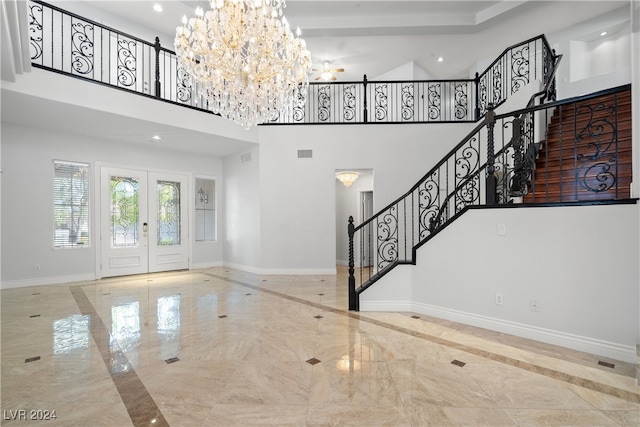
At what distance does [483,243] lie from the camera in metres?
3.61

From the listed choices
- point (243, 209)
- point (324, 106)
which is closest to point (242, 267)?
point (243, 209)

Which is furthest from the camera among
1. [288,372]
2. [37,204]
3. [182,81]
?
[182,81]

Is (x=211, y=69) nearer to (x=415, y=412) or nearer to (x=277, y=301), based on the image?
(x=277, y=301)

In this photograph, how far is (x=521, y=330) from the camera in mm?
3361

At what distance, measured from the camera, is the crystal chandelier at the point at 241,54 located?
3.91 m

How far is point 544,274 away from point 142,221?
778cm

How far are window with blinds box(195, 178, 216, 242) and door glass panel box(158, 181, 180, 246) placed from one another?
523mm

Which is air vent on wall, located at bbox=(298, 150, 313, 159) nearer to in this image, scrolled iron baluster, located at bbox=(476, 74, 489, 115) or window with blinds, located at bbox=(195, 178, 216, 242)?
window with blinds, located at bbox=(195, 178, 216, 242)

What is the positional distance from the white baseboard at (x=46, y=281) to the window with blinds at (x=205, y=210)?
2512mm

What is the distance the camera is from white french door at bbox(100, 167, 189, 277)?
22.4ft

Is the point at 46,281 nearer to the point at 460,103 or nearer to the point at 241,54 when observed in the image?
the point at 241,54

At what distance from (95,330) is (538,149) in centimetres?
670

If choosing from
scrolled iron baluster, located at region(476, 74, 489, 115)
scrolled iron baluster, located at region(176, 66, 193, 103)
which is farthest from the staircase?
scrolled iron baluster, located at region(176, 66, 193, 103)

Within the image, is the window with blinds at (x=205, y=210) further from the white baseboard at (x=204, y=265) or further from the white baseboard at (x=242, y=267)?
the white baseboard at (x=242, y=267)
